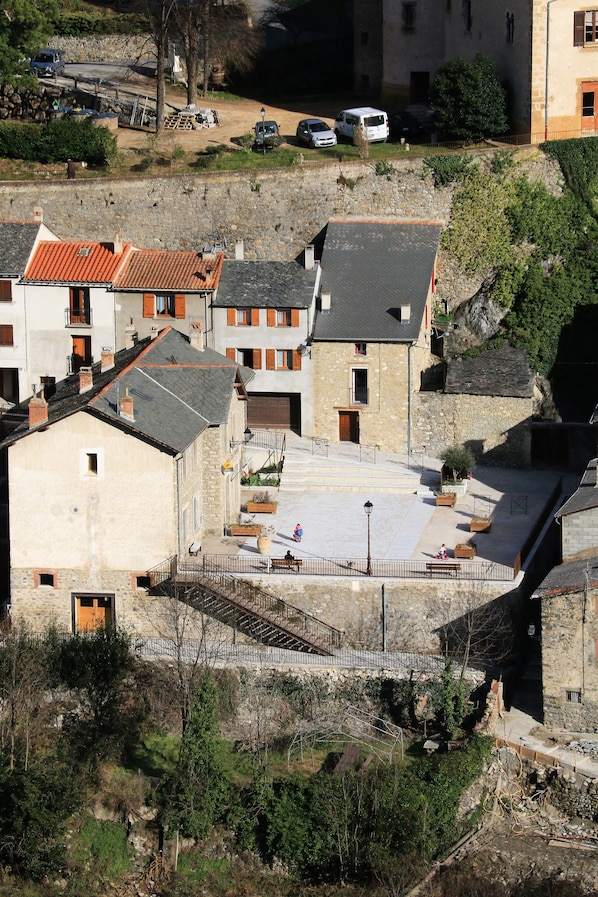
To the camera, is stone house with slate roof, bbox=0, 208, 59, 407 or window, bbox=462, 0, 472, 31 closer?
stone house with slate roof, bbox=0, 208, 59, 407

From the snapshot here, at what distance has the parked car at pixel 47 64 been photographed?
82062 millimetres

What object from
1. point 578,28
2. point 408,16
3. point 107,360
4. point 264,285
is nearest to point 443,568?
point 107,360

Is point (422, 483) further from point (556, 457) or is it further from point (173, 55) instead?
point (173, 55)

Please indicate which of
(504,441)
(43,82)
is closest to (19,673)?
(504,441)

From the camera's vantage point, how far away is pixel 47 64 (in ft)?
271

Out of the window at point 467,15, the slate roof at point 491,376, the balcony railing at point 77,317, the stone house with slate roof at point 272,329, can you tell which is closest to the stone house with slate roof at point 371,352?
the stone house with slate roof at point 272,329

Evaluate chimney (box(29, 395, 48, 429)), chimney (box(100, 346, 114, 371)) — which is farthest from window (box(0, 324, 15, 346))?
chimney (box(29, 395, 48, 429))

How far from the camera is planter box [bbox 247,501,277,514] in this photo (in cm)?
6281

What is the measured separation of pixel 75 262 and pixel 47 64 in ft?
56.9

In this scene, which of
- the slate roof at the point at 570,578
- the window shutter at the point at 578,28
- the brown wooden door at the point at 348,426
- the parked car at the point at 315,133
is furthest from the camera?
the parked car at the point at 315,133

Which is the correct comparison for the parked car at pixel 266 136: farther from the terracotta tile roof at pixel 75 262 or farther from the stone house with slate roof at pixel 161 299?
the stone house with slate roof at pixel 161 299

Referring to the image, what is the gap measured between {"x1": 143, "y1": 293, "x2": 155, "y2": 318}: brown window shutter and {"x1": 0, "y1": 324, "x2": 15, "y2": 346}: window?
186 inches

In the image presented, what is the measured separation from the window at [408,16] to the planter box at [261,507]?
25824 millimetres

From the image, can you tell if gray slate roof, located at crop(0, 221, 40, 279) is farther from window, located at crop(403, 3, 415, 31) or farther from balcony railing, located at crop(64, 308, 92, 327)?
window, located at crop(403, 3, 415, 31)
